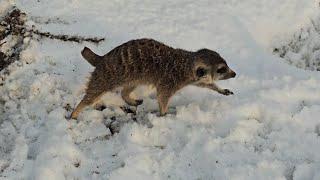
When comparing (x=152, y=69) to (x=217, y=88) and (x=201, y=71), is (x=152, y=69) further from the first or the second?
(x=217, y=88)

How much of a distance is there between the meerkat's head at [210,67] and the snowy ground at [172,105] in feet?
1.16

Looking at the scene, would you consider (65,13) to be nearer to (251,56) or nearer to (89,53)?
(89,53)

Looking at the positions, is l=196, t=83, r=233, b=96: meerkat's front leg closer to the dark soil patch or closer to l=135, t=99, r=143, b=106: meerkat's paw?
l=135, t=99, r=143, b=106: meerkat's paw

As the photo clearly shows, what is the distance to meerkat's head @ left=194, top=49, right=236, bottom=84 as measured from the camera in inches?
200

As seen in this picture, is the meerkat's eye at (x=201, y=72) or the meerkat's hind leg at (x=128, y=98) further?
the meerkat's hind leg at (x=128, y=98)

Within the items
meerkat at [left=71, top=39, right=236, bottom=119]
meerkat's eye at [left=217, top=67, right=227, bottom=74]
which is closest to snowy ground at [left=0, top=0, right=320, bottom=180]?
meerkat at [left=71, top=39, right=236, bottom=119]

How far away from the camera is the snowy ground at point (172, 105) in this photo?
183 inches

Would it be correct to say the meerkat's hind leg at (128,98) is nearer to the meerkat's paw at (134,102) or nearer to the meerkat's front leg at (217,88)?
the meerkat's paw at (134,102)

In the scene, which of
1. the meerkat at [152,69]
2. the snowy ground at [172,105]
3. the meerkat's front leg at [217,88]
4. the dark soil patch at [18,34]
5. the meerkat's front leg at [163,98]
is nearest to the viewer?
the snowy ground at [172,105]

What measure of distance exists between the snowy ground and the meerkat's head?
35 cm

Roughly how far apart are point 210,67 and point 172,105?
690mm

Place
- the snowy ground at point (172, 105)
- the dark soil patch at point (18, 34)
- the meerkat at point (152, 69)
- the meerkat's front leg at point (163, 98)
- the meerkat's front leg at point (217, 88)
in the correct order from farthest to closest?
the dark soil patch at point (18, 34) < the meerkat's front leg at point (217, 88) < the meerkat's front leg at point (163, 98) < the meerkat at point (152, 69) < the snowy ground at point (172, 105)

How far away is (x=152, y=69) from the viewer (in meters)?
5.16

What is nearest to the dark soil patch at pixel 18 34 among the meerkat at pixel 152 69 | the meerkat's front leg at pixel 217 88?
the meerkat at pixel 152 69
